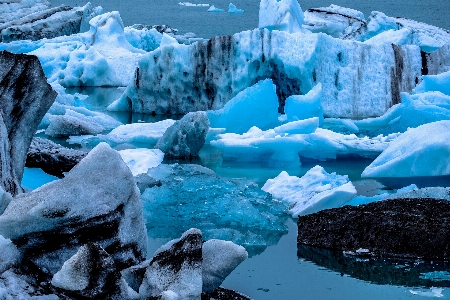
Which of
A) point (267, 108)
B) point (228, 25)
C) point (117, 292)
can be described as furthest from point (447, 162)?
point (228, 25)

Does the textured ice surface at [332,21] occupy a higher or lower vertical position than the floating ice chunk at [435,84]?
lower

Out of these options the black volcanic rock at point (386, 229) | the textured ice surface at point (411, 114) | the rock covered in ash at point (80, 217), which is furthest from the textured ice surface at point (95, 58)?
the rock covered in ash at point (80, 217)

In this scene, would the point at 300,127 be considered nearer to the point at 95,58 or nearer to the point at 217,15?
the point at 95,58

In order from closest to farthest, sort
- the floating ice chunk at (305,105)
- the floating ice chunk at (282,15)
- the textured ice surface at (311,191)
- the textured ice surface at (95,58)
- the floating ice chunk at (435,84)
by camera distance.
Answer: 1. the textured ice surface at (311,191)
2. the floating ice chunk at (305,105)
3. the floating ice chunk at (435,84)
4. the floating ice chunk at (282,15)
5. the textured ice surface at (95,58)

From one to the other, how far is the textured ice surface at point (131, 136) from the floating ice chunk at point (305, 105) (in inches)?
56.3

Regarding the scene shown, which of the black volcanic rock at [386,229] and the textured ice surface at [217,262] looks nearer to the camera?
the textured ice surface at [217,262]

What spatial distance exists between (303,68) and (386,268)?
4989mm

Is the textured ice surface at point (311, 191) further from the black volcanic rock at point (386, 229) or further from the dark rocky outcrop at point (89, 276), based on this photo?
the dark rocky outcrop at point (89, 276)

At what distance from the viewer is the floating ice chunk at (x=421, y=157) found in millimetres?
5711

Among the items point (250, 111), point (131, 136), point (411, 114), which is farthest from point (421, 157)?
point (131, 136)

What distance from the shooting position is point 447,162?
5781mm

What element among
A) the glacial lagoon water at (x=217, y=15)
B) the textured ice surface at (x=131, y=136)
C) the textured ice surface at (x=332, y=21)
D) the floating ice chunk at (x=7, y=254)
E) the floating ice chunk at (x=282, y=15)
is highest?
the floating ice chunk at (x=7, y=254)

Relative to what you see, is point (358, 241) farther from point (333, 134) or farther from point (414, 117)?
point (414, 117)

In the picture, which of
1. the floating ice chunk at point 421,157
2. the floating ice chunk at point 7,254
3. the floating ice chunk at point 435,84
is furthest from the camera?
the floating ice chunk at point 435,84
